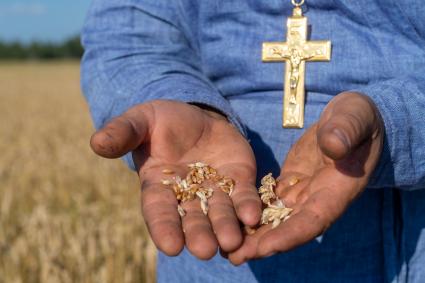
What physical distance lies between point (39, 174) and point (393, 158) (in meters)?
3.95

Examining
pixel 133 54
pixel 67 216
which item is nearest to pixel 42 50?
pixel 67 216

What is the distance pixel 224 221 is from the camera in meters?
1.09

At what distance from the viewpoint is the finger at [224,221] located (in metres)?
1.04

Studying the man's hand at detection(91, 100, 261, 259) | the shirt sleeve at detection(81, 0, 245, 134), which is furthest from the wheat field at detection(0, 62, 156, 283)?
the man's hand at detection(91, 100, 261, 259)

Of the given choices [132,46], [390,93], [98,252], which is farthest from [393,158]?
[98,252]

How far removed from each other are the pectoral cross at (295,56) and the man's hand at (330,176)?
0.16 metres

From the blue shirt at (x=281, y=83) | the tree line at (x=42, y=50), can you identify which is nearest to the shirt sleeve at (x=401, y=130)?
the blue shirt at (x=281, y=83)

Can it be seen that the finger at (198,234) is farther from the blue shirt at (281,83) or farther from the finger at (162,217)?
the blue shirt at (281,83)

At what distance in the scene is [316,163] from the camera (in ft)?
3.88

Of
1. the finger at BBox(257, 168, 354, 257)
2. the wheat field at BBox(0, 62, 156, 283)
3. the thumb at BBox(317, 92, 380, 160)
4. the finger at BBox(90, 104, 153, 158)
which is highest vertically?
the thumb at BBox(317, 92, 380, 160)

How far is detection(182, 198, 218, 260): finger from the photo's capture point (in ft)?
3.39

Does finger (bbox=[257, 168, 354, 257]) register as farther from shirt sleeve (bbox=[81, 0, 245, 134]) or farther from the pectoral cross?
shirt sleeve (bbox=[81, 0, 245, 134])

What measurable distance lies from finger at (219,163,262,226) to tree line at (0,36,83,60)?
165 ft

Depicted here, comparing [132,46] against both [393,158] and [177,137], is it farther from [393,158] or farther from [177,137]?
[393,158]
